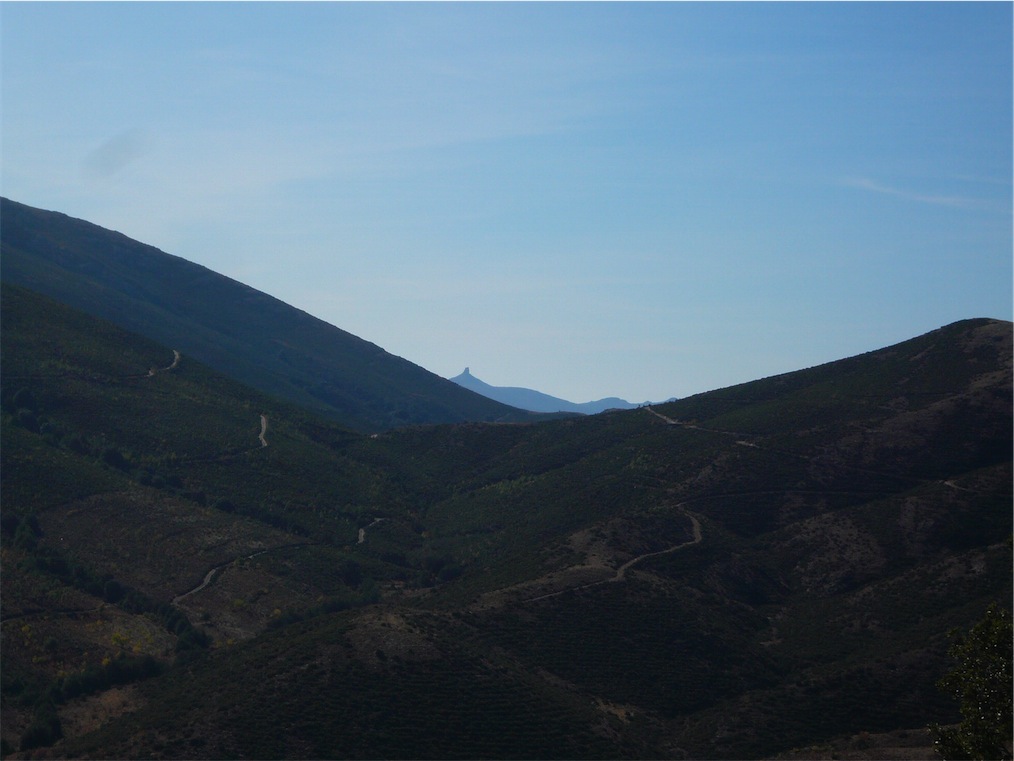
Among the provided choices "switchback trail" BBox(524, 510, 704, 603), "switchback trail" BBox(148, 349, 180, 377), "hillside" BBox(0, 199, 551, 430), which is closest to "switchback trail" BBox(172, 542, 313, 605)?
"switchback trail" BBox(524, 510, 704, 603)

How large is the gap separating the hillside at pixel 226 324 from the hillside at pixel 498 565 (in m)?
41.5

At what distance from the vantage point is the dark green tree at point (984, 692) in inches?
979

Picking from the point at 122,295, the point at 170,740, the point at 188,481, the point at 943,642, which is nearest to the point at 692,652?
the point at 943,642

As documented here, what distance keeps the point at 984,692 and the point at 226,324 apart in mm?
153092

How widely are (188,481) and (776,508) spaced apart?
44600 millimetres

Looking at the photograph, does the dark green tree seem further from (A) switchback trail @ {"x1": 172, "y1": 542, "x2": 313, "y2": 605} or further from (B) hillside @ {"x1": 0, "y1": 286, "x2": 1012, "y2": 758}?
(A) switchback trail @ {"x1": 172, "y1": 542, "x2": 313, "y2": 605}

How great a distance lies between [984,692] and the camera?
2552cm

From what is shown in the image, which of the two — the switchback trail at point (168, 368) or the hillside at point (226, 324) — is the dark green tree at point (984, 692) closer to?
the switchback trail at point (168, 368)

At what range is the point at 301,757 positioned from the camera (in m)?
36.9

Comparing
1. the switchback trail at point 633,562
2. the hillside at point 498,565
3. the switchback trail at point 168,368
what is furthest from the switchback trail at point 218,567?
the switchback trail at point 168,368

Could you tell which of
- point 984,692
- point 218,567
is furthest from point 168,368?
point 984,692

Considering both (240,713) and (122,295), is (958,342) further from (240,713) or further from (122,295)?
(122,295)

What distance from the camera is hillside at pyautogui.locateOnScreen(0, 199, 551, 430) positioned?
453 feet

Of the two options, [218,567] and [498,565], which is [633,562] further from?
[218,567]
